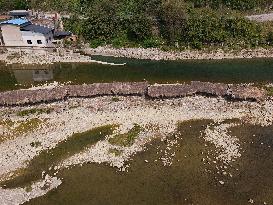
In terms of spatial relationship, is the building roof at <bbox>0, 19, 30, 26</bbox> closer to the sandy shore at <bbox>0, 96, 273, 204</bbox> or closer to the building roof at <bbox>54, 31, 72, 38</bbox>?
the building roof at <bbox>54, 31, 72, 38</bbox>

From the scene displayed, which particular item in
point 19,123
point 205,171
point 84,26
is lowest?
point 205,171

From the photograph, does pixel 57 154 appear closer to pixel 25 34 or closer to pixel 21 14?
pixel 25 34

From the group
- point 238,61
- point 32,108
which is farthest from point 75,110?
point 238,61

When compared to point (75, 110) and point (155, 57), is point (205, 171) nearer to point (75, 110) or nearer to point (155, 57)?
point (75, 110)

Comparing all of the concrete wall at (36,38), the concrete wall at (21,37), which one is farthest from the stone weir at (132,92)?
the concrete wall at (21,37)

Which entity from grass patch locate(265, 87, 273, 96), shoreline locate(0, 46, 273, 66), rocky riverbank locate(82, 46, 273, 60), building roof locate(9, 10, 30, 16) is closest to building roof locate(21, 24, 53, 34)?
shoreline locate(0, 46, 273, 66)

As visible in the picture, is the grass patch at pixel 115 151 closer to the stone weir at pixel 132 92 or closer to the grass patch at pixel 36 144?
the grass patch at pixel 36 144
